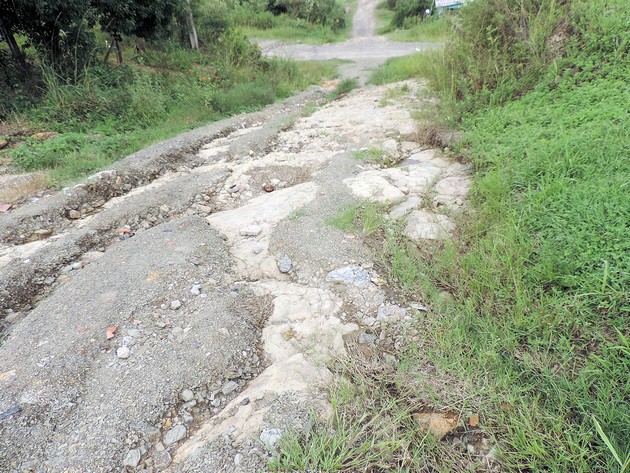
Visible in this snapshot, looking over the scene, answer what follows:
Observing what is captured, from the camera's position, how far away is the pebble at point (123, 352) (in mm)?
1964

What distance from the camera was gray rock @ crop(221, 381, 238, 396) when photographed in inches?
71.7

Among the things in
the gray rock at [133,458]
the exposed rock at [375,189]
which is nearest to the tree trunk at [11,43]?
the exposed rock at [375,189]

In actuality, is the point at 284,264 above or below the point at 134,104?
below

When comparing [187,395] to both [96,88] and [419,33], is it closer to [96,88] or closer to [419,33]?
[96,88]

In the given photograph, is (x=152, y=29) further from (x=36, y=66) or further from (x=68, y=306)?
(x=68, y=306)

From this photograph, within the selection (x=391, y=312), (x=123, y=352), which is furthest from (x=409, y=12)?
(x=123, y=352)

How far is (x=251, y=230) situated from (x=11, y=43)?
19.4 ft

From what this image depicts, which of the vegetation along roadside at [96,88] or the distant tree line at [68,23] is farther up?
the distant tree line at [68,23]

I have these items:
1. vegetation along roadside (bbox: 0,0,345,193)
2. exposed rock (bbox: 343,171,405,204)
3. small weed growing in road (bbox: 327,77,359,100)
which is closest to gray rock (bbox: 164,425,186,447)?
exposed rock (bbox: 343,171,405,204)

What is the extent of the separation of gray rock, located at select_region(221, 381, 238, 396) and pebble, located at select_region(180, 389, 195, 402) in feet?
0.48

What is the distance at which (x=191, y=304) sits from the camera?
229 centimetres

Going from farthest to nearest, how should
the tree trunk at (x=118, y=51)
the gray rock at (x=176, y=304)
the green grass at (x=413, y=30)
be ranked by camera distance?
the green grass at (x=413, y=30)
the tree trunk at (x=118, y=51)
the gray rock at (x=176, y=304)

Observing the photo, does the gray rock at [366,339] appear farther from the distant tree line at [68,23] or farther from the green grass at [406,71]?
the distant tree line at [68,23]

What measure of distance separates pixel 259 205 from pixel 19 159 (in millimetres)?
3394
